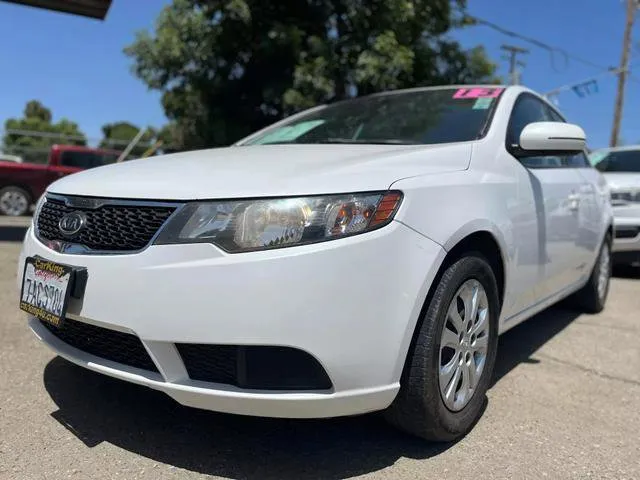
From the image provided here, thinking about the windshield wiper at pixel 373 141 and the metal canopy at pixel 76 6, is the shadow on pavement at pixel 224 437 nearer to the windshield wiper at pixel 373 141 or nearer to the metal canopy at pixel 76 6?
the windshield wiper at pixel 373 141

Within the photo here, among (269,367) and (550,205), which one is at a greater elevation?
(550,205)

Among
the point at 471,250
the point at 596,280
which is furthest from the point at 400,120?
the point at 596,280

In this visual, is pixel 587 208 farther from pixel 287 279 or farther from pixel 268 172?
pixel 287 279

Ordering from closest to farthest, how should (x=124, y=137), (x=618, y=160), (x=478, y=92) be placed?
(x=478, y=92) → (x=618, y=160) → (x=124, y=137)

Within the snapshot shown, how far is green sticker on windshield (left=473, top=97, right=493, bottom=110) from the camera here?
132 inches

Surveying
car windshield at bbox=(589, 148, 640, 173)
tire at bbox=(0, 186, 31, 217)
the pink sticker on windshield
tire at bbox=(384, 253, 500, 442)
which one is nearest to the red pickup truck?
tire at bbox=(0, 186, 31, 217)

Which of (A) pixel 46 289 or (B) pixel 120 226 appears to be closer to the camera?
(B) pixel 120 226

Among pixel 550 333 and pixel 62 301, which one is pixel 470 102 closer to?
pixel 550 333

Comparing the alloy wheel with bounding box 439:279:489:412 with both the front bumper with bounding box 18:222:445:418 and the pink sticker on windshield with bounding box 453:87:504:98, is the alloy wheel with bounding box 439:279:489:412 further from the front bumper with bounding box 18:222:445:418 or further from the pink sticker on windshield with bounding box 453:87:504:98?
the pink sticker on windshield with bounding box 453:87:504:98

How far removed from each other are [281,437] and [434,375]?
0.70 meters

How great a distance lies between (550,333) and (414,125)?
81.2 inches

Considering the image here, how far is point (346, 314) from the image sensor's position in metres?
2.04

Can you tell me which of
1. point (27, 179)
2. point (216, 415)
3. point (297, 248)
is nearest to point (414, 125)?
point (297, 248)

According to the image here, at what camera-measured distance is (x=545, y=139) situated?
3.10 m
